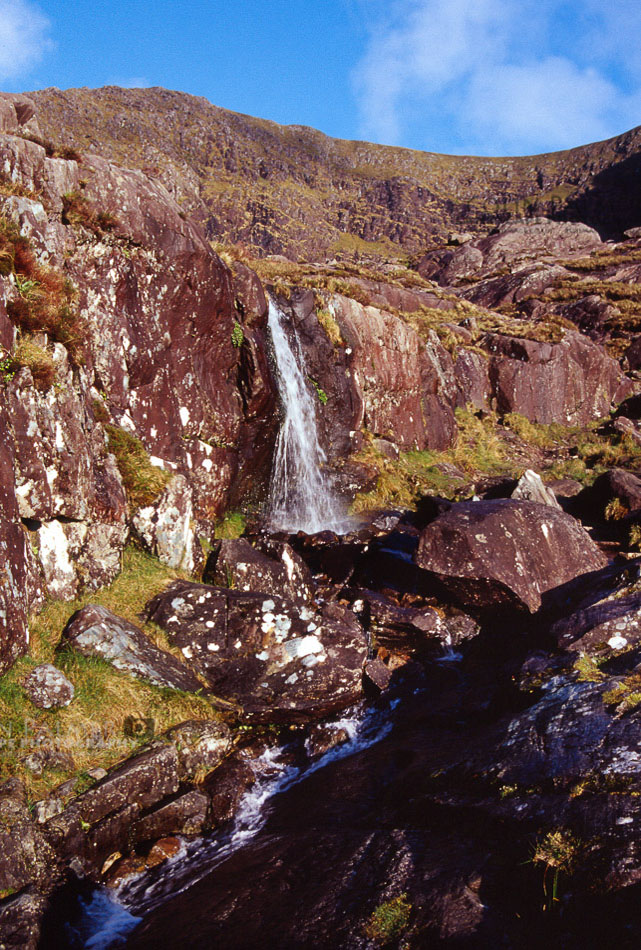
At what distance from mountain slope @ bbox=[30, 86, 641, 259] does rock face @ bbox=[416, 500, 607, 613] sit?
8826 cm

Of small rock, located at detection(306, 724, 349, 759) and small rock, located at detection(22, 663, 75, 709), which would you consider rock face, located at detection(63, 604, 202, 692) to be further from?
small rock, located at detection(306, 724, 349, 759)

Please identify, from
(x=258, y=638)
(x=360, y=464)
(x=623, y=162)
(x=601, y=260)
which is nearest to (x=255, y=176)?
(x=623, y=162)

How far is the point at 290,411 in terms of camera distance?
16016 millimetres

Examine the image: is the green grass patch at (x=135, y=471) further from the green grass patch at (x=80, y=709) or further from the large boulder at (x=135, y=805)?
the large boulder at (x=135, y=805)

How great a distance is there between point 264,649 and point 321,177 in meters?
146

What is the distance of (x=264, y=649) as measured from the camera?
844cm

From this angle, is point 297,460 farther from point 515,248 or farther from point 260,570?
point 515,248

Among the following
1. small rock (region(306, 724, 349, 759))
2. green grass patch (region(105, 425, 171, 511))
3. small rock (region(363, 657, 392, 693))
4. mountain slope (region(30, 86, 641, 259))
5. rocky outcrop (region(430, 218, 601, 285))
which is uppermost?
mountain slope (region(30, 86, 641, 259))

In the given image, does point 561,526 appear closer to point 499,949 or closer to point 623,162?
point 499,949

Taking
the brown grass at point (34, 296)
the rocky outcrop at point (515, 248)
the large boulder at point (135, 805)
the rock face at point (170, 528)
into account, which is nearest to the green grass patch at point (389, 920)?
the large boulder at point (135, 805)

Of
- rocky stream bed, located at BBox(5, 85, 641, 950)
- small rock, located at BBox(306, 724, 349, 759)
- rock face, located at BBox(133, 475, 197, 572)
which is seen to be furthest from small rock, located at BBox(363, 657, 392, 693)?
rock face, located at BBox(133, 475, 197, 572)

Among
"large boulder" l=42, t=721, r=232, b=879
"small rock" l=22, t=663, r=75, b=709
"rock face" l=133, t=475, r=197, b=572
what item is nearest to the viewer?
"large boulder" l=42, t=721, r=232, b=879

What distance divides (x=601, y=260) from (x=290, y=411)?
52372mm

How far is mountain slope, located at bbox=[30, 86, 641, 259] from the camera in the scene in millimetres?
103250
